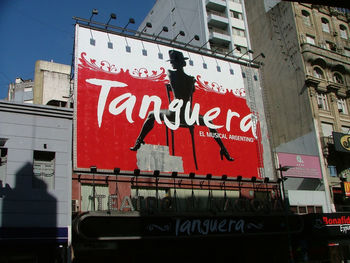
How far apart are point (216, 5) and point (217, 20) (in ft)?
9.31

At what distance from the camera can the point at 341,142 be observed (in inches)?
1501

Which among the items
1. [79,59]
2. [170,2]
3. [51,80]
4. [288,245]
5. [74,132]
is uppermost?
[170,2]

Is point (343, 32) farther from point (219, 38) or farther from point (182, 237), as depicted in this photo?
point (182, 237)

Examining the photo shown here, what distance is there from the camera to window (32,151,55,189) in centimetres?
2145

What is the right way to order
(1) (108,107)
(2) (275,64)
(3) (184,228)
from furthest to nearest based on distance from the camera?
1. (2) (275,64)
2. (1) (108,107)
3. (3) (184,228)

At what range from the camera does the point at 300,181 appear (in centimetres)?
3897

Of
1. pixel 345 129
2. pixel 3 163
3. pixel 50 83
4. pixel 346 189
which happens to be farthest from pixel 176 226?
pixel 345 129

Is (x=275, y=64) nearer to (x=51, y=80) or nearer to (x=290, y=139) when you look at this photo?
(x=290, y=139)

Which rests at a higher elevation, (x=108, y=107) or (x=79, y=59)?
(x=79, y=59)

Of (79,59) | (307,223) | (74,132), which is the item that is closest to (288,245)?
(307,223)

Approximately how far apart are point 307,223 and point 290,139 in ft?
40.4

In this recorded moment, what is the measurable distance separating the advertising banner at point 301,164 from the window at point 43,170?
20.1 m

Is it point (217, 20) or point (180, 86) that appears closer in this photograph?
point (180, 86)

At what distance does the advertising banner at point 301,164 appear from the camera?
35094mm
